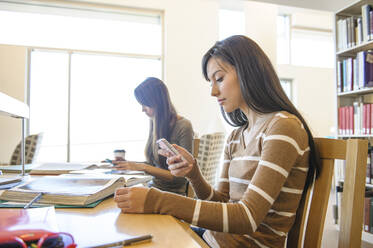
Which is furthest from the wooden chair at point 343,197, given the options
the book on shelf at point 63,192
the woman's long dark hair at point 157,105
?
the woman's long dark hair at point 157,105

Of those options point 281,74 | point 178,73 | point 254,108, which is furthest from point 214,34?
point 254,108

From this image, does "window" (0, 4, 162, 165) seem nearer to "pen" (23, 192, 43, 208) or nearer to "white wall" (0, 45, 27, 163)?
"white wall" (0, 45, 27, 163)

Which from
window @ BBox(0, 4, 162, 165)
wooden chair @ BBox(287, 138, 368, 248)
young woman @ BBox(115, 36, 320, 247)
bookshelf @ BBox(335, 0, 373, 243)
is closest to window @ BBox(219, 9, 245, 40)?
window @ BBox(0, 4, 162, 165)

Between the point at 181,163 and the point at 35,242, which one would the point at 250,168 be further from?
the point at 35,242

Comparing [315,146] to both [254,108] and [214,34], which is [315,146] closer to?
[254,108]

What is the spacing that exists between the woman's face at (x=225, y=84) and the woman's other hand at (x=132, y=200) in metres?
0.45

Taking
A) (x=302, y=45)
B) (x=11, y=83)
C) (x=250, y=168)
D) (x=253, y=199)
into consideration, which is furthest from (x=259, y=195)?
(x=302, y=45)

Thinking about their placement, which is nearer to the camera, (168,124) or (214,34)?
(168,124)

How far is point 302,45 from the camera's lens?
519cm

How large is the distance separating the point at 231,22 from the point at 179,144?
131 inches

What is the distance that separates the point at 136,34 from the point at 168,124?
2.69 metres

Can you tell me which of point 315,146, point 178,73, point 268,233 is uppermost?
point 178,73

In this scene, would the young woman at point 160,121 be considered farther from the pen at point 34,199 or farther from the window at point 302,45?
the window at point 302,45

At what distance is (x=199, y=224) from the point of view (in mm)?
654
